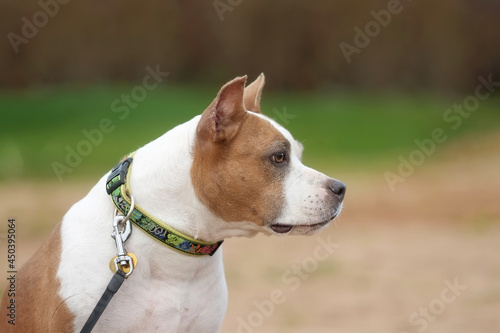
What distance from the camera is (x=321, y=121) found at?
18.2m

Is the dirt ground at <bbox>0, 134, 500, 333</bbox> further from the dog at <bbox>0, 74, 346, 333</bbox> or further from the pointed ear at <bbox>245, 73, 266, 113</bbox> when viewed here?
the dog at <bbox>0, 74, 346, 333</bbox>

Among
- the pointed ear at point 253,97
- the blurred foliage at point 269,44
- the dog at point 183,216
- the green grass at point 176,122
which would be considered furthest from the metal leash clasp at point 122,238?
the blurred foliage at point 269,44

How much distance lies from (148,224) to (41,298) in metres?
0.68

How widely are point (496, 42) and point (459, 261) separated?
12883 millimetres

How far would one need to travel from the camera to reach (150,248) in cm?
391

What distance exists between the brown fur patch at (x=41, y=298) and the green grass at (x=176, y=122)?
1064cm

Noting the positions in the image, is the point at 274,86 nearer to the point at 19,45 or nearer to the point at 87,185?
the point at 19,45

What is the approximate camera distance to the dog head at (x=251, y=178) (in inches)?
155

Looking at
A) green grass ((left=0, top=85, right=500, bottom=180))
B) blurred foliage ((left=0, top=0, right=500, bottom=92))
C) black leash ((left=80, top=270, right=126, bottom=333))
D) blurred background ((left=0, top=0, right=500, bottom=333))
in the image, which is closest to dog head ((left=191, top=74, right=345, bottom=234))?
black leash ((left=80, top=270, right=126, bottom=333))

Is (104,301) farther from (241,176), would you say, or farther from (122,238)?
(241,176)

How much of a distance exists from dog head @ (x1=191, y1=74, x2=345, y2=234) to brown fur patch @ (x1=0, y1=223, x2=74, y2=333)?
33.0 inches

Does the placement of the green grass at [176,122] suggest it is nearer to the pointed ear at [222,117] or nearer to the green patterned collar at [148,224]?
the green patterned collar at [148,224]

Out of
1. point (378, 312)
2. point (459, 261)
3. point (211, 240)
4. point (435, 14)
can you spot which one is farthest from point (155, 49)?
point (211, 240)

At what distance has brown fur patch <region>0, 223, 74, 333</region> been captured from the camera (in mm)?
3797
